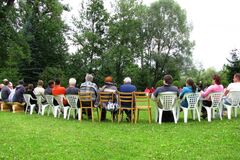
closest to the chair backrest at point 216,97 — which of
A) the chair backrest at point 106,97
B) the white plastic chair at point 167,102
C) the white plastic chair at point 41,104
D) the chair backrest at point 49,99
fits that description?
the white plastic chair at point 167,102

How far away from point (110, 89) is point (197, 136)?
198 inches

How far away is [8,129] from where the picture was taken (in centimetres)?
1030

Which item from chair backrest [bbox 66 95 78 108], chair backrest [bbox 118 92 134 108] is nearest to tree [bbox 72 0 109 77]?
chair backrest [bbox 66 95 78 108]

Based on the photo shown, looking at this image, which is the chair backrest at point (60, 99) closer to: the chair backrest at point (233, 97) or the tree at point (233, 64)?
the chair backrest at point (233, 97)

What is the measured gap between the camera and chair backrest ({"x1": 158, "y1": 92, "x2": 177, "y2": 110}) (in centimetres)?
1159

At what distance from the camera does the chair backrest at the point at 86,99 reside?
12.9m

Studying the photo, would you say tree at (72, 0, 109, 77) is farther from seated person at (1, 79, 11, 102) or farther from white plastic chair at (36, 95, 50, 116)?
white plastic chair at (36, 95, 50, 116)

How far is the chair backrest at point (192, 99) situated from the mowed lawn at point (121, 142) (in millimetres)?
1456

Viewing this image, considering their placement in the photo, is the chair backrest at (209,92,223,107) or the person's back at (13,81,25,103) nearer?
the chair backrest at (209,92,223,107)

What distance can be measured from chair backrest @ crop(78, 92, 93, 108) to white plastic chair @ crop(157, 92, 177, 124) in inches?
97.8

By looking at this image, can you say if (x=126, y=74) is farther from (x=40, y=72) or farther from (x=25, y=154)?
(x=25, y=154)

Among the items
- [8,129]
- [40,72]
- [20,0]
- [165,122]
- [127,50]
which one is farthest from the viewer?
[127,50]

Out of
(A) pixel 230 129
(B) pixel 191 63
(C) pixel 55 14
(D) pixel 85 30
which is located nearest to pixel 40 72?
(D) pixel 85 30

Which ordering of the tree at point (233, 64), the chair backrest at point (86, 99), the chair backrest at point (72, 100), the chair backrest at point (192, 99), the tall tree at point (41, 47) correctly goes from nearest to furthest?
the chair backrest at point (192, 99) → the chair backrest at point (86, 99) → the chair backrest at point (72, 100) → the tree at point (233, 64) → the tall tree at point (41, 47)
